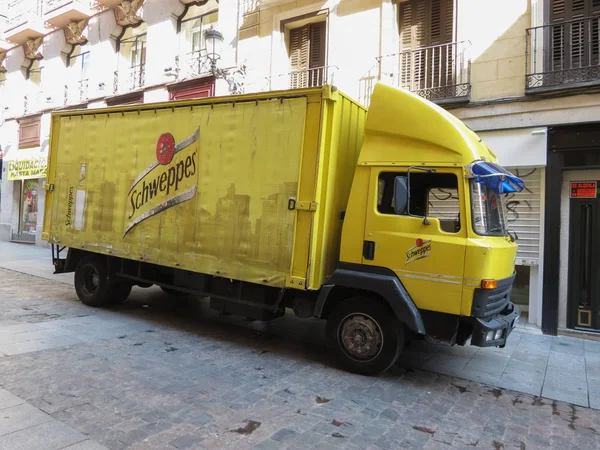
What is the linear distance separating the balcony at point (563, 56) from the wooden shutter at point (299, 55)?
18.0ft

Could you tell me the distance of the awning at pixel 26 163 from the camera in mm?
18469

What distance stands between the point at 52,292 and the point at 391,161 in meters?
8.17

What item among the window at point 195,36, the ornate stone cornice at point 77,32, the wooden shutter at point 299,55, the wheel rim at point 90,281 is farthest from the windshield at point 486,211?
the ornate stone cornice at point 77,32

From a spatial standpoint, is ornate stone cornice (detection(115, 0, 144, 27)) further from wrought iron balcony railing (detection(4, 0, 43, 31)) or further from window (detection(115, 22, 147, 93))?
A: wrought iron balcony railing (detection(4, 0, 43, 31))

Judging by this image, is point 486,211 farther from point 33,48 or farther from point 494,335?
point 33,48

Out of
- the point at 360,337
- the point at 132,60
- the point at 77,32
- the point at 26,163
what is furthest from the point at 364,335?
the point at 26,163

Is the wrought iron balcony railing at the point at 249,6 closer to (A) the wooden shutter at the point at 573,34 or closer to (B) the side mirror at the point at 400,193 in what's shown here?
(A) the wooden shutter at the point at 573,34

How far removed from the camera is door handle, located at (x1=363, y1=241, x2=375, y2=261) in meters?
5.34

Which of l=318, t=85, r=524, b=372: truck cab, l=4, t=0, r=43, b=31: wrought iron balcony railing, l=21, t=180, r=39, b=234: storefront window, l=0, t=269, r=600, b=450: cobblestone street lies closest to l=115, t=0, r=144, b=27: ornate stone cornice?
l=4, t=0, r=43, b=31: wrought iron balcony railing

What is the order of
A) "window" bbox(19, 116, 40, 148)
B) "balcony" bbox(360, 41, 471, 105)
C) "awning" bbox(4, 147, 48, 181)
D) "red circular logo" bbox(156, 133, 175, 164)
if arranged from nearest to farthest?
1. "red circular logo" bbox(156, 133, 175, 164)
2. "balcony" bbox(360, 41, 471, 105)
3. "awning" bbox(4, 147, 48, 181)
4. "window" bbox(19, 116, 40, 148)

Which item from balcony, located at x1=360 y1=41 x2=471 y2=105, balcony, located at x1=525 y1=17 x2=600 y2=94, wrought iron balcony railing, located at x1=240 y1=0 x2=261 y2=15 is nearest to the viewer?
balcony, located at x1=525 y1=17 x2=600 y2=94

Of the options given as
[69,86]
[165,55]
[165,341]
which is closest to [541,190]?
[165,341]

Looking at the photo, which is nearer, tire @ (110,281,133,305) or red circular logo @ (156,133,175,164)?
red circular logo @ (156,133,175,164)

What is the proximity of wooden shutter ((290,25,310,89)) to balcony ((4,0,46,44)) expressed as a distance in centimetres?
1381
